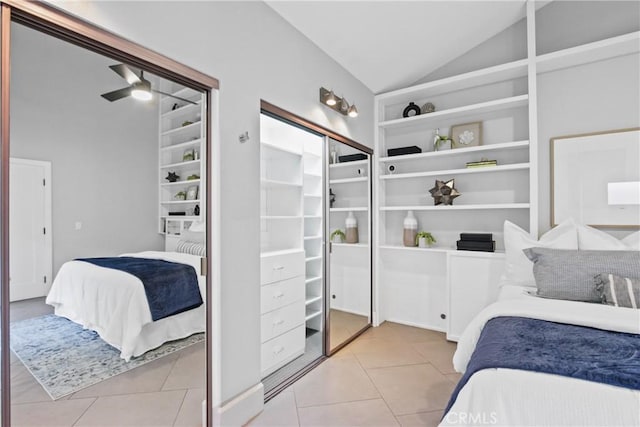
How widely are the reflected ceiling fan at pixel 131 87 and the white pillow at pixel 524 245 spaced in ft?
9.18

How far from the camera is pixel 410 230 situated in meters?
3.58

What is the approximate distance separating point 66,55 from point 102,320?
3.81ft

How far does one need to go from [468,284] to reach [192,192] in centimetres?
264

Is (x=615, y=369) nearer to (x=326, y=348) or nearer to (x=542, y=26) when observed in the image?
(x=326, y=348)

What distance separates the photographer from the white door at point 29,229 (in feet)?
3.82

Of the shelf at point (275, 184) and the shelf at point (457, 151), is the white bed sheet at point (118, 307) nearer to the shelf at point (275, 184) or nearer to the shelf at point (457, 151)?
the shelf at point (275, 184)

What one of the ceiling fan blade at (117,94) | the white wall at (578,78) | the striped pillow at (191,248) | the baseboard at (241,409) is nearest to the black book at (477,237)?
the white wall at (578,78)

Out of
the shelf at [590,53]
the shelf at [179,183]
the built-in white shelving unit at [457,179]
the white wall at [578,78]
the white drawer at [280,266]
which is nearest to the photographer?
the shelf at [179,183]

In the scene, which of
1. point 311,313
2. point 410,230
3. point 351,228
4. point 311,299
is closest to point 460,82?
point 410,230

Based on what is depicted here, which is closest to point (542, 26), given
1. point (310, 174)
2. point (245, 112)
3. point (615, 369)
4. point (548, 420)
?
point (310, 174)

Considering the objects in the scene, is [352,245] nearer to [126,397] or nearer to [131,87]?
[126,397]

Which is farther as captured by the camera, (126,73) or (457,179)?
(457,179)

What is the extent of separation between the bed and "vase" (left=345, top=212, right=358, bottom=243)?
1757 millimetres

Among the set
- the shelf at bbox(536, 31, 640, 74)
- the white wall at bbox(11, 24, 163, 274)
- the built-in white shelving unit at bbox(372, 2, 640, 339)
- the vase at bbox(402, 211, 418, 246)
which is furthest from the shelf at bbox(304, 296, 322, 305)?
the shelf at bbox(536, 31, 640, 74)
